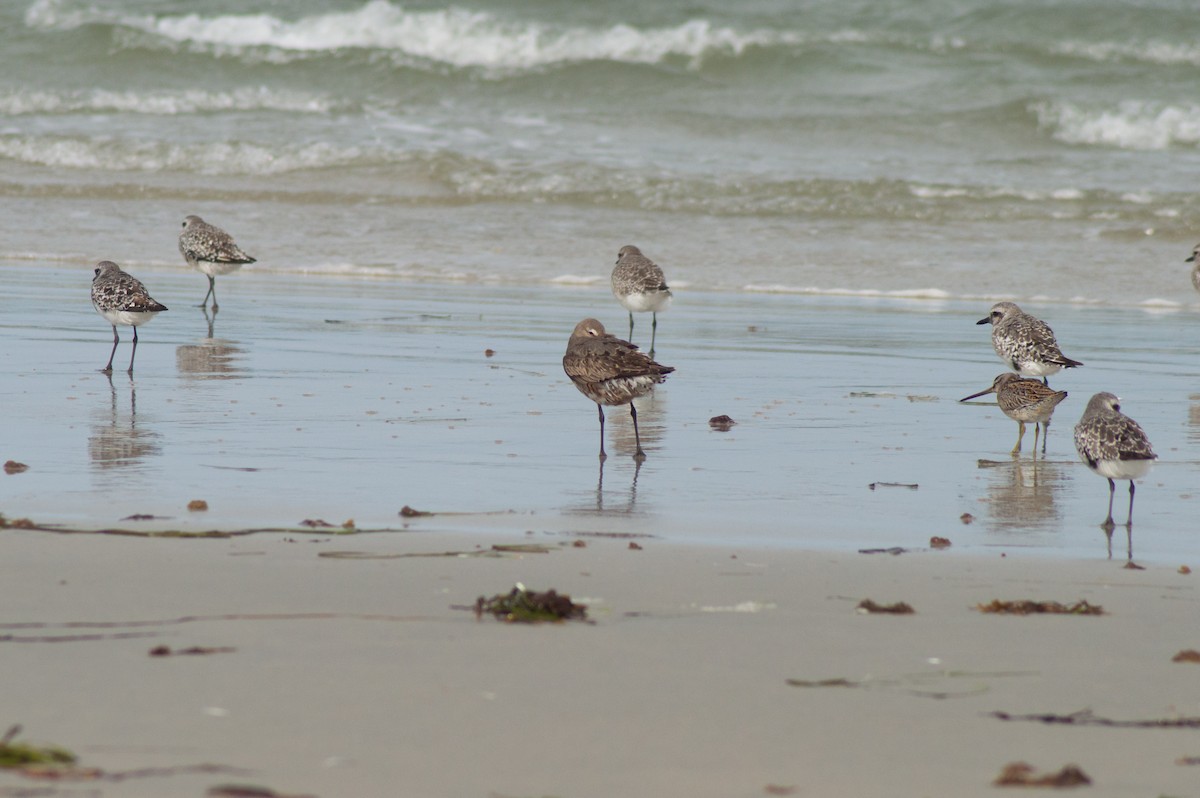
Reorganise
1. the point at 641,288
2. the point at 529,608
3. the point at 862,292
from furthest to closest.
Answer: the point at 862,292, the point at 641,288, the point at 529,608

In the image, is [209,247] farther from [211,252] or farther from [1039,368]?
[1039,368]

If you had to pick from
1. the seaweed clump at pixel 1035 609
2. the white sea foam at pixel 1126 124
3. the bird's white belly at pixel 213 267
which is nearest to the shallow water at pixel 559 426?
the bird's white belly at pixel 213 267

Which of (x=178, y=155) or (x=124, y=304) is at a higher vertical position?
(x=178, y=155)

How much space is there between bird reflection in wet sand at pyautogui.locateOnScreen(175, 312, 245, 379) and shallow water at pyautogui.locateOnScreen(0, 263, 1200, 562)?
47mm

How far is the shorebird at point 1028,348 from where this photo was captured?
9.68m

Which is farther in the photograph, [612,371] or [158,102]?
[158,102]

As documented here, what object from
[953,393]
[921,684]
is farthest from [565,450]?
[921,684]

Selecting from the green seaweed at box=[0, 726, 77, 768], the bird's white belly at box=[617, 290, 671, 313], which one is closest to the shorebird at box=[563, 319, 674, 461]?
the bird's white belly at box=[617, 290, 671, 313]

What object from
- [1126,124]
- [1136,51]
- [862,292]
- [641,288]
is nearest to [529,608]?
[641,288]

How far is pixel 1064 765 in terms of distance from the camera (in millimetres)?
3557

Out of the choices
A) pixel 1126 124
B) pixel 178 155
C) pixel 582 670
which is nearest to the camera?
pixel 582 670

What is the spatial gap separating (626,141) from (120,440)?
64.7ft

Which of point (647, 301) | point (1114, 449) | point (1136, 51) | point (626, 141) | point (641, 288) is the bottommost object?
point (1114, 449)

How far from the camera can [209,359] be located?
1073cm
